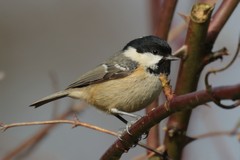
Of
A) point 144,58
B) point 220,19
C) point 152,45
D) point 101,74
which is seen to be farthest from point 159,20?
point 101,74

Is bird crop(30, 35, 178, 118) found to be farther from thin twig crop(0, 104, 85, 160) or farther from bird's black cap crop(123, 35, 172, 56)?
thin twig crop(0, 104, 85, 160)

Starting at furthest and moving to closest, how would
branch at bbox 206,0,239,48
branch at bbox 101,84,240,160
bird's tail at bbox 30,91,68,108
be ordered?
bird's tail at bbox 30,91,68,108, branch at bbox 206,0,239,48, branch at bbox 101,84,240,160

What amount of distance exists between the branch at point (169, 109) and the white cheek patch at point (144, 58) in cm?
86

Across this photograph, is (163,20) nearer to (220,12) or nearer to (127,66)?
(220,12)

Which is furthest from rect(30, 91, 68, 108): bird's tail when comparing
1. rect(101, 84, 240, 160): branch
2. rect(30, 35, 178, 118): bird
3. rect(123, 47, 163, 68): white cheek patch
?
rect(101, 84, 240, 160): branch

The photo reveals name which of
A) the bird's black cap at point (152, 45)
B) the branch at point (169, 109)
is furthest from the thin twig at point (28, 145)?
the bird's black cap at point (152, 45)

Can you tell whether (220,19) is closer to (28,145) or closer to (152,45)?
(152,45)

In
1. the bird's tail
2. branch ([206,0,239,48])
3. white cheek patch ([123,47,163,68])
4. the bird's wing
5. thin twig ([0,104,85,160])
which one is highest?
branch ([206,0,239,48])

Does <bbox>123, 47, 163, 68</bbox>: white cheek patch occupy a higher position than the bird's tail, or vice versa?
<bbox>123, 47, 163, 68</bbox>: white cheek patch

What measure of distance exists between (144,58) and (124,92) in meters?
0.19

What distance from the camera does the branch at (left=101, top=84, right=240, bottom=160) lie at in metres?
0.93

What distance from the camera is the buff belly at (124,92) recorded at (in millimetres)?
2180

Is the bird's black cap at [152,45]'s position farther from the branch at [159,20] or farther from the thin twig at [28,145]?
the thin twig at [28,145]

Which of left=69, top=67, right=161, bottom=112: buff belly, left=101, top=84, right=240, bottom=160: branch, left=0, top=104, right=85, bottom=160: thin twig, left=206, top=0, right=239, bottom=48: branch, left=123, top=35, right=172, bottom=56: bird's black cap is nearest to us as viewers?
left=101, top=84, right=240, bottom=160: branch
